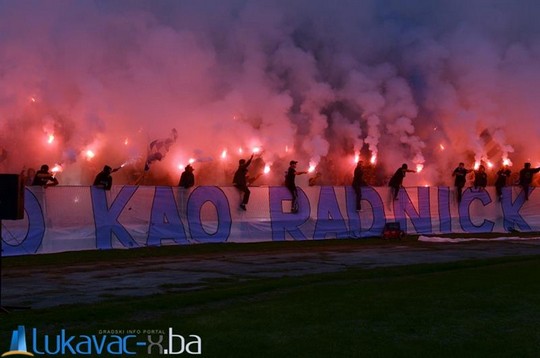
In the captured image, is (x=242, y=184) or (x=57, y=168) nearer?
(x=57, y=168)

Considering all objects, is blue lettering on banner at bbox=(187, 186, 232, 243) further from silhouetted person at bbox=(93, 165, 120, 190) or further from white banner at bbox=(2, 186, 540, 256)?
silhouetted person at bbox=(93, 165, 120, 190)

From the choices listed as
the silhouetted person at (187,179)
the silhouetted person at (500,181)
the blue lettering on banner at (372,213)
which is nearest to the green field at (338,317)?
the silhouetted person at (187,179)

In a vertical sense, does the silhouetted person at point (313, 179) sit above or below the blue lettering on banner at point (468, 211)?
above

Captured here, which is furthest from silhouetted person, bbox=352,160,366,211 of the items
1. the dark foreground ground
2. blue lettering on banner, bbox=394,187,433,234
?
the dark foreground ground

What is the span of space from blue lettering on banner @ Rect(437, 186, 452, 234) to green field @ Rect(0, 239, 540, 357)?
50.1 ft

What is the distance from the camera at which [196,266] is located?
57.0ft

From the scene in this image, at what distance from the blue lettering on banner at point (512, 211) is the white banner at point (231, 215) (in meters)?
0.04

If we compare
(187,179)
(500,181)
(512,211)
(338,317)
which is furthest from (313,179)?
(338,317)

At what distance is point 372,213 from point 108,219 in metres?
11.0

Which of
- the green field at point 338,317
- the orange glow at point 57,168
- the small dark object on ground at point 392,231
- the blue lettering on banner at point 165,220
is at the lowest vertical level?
the green field at point 338,317

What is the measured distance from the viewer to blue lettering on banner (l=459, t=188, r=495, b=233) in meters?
30.0

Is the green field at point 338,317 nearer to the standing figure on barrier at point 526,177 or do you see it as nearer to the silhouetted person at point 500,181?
the silhouetted person at point 500,181

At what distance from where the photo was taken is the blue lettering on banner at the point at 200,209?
74.7 ft

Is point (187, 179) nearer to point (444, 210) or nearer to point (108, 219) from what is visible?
point (108, 219)
